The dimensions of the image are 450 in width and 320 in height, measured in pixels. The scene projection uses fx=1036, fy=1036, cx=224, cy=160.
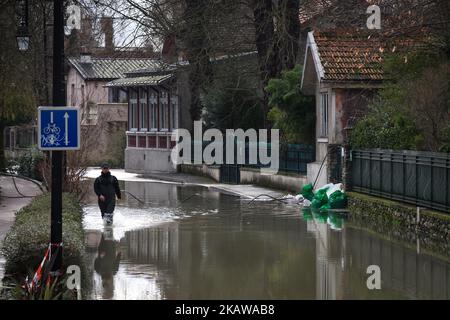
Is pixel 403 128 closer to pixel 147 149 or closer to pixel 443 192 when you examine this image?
pixel 443 192

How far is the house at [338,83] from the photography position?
3300 cm

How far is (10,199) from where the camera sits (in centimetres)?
3309

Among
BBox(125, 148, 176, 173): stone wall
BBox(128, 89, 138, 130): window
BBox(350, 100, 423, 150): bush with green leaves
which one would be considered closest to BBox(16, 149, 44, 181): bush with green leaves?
BBox(125, 148, 176, 173): stone wall

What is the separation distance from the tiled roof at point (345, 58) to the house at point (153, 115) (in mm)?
17372

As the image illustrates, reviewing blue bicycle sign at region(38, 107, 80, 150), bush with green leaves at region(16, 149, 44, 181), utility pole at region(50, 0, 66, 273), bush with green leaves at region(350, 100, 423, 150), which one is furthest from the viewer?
bush with green leaves at region(16, 149, 44, 181)

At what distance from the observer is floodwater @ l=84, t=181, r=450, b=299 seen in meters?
15.7

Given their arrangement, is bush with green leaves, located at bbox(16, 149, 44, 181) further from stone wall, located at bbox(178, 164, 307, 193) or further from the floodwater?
the floodwater

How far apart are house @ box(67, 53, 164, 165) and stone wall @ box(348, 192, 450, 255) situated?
35622 mm

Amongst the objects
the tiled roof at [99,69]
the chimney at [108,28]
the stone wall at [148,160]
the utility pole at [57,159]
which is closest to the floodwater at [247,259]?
the utility pole at [57,159]

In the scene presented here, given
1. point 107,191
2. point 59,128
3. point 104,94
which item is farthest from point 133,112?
point 59,128

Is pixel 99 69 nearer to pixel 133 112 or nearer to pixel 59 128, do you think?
pixel 133 112

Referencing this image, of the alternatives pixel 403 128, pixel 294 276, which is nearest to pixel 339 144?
pixel 403 128

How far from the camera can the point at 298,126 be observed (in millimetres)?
37625

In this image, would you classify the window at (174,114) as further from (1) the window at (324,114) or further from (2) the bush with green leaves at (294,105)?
(1) the window at (324,114)
